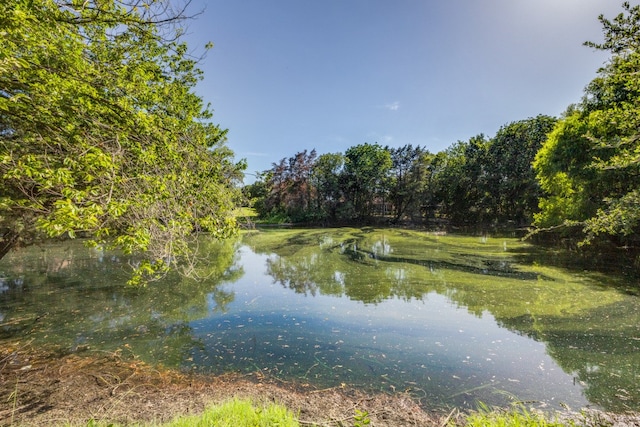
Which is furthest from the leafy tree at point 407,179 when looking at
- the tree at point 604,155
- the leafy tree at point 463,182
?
the tree at point 604,155

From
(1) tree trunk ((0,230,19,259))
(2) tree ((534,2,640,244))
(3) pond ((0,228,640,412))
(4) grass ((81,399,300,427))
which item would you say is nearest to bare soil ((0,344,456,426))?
(4) grass ((81,399,300,427))

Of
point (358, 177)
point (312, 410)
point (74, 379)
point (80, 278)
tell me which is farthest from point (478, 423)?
point (358, 177)

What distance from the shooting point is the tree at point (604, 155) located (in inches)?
323

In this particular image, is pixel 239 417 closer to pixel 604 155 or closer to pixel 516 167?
pixel 604 155

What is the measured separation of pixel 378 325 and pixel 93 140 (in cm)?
723

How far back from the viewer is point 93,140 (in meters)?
3.63

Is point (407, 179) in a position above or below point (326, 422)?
above

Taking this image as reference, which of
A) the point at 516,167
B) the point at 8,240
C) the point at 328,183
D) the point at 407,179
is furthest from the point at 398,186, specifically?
the point at 8,240

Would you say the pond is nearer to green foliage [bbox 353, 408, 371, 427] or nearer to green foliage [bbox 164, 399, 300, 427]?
green foliage [bbox 353, 408, 371, 427]

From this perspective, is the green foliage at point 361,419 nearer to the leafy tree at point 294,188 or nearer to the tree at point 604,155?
the tree at point 604,155

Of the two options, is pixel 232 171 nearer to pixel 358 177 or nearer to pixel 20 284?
pixel 20 284

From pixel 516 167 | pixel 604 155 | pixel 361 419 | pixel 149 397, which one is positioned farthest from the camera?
pixel 516 167

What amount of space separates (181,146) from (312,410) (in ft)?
14.7

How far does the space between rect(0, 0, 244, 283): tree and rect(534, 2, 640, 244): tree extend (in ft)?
34.0
